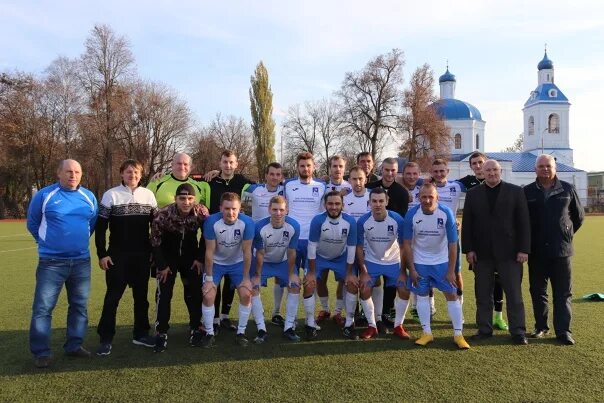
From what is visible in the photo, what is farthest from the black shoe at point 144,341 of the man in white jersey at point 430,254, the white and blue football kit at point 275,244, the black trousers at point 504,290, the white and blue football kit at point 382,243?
the black trousers at point 504,290

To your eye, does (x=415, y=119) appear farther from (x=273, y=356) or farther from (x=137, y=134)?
(x=273, y=356)

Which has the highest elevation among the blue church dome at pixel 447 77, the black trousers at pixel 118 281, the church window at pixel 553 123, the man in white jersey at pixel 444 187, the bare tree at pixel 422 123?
the blue church dome at pixel 447 77

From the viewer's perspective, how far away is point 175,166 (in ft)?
18.4

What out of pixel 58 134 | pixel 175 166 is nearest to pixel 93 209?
pixel 175 166

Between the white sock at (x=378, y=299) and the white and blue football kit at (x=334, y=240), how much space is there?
1.42ft

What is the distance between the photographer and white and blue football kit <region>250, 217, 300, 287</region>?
18.1 feet

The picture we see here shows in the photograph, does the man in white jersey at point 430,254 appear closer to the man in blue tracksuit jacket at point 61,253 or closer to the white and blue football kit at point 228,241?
the white and blue football kit at point 228,241

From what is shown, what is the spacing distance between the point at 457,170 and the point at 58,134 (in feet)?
148

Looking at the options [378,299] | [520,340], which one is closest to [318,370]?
[378,299]

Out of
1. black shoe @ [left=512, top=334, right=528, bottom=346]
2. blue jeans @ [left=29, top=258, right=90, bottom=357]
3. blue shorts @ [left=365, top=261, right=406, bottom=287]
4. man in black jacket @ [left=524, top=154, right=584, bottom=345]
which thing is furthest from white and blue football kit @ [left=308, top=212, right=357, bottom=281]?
blue jeans @ [left=29, top=258, right=90, bottom=357]

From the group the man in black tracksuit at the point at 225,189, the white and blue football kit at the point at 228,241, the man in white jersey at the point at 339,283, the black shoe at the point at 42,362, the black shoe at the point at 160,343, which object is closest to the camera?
the black shoe at the point at 42,362

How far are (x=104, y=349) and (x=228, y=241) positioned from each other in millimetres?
1687

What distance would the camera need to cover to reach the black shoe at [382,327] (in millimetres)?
5734

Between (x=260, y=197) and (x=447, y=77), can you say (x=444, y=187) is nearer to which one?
(x=260, y=197)
